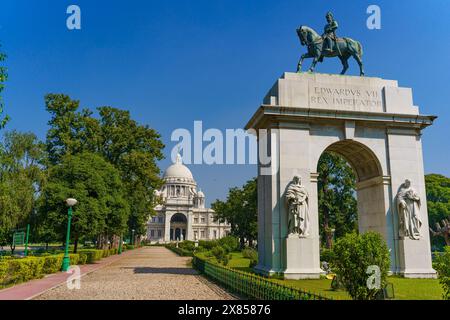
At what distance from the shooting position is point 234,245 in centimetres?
5369

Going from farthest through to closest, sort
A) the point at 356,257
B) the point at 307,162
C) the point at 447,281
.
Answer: the point at 307,162
the point at 356,257
the point at 447,281

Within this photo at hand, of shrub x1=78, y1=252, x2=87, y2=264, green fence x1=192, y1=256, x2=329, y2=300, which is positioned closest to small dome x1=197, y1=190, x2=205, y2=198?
shrub x1=78, y1=252, x2=87, y2=264

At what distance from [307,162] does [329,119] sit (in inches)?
95.3

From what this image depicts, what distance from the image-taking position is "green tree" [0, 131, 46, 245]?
30.8 m

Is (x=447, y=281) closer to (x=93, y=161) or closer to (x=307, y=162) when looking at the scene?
(x=307, y=162)

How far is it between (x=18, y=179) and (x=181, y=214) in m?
99.3

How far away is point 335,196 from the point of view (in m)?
42.2

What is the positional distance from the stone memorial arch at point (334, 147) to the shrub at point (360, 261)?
6.61 m

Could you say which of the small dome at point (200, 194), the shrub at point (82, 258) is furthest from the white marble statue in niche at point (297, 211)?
the small dome at point (200, 194)

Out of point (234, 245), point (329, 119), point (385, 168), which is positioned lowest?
point (234, 245)

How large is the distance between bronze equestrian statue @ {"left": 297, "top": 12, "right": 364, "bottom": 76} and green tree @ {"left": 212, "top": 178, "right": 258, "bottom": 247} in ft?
106

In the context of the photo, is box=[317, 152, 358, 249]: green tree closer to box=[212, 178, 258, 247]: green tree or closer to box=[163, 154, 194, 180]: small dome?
box=[212, 178, 258, 247]: green tree
